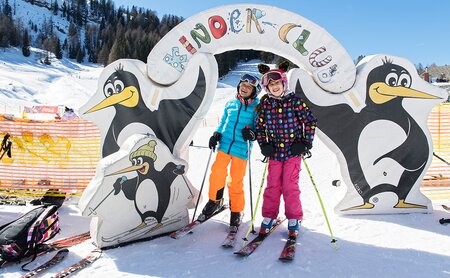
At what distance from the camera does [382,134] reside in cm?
437

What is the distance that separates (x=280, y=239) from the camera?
362cm

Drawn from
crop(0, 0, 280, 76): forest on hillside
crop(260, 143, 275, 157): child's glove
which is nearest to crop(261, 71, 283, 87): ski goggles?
crop(260, 143, 275, 157): child's glove

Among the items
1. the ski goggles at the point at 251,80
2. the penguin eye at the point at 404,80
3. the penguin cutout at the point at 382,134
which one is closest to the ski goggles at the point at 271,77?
the ski goggles at the point at 251,80

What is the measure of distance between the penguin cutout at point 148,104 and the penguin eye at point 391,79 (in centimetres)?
225

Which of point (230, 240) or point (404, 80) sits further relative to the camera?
point (404, 80)

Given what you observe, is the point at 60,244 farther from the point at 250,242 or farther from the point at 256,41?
the point at 256,41

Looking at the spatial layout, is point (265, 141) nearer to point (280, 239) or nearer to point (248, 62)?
point (280, 239)

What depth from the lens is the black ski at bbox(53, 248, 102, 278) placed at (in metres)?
2.86

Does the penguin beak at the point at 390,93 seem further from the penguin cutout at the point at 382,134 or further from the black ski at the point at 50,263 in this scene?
the black ski at the point at 50,263

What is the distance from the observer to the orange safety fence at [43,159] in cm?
586

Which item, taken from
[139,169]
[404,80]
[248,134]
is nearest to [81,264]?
[139,169]

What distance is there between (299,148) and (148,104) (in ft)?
6.57

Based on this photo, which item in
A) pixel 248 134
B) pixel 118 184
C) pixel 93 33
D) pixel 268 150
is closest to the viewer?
pixel 118 184

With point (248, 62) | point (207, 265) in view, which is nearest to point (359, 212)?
point (207, 265)
